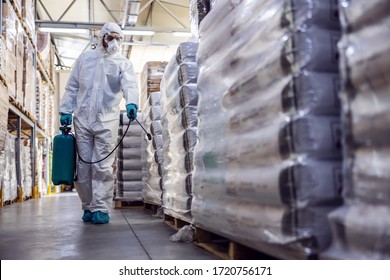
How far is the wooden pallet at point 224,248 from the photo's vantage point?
2180 mm

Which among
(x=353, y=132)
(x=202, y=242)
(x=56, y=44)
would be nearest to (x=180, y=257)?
(x=202, y=242)

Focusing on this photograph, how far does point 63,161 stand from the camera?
4.25 metres

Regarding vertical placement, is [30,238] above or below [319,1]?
below

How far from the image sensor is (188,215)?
3.15 meters

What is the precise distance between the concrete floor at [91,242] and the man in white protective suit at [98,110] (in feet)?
1.02

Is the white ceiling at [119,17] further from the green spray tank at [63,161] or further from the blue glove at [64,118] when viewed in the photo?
the green spray tank at [63,161]

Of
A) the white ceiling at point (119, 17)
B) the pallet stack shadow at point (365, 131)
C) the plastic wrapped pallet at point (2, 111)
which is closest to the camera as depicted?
the pallet stack shadow at point (365, 131)

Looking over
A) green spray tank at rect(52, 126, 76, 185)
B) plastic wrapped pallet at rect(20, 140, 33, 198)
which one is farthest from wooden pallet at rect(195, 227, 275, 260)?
plastic wrapped pallet at rect(20, 140, 33, 198)

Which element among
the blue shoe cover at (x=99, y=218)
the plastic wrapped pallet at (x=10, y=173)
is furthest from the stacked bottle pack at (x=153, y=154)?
the plastic wrapped pallet at (x=10, y=173)

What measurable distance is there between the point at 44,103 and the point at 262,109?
10.3 metres

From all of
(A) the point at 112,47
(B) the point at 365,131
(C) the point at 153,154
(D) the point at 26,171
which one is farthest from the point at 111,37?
(D) the point at 26,171

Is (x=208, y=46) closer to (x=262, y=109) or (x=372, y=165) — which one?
(x=262, y=109)

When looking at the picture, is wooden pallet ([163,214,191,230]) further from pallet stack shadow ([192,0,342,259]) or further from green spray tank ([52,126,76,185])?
pallet stack shadow ([192,0,342,259])

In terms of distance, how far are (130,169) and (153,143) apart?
4.47 feet
